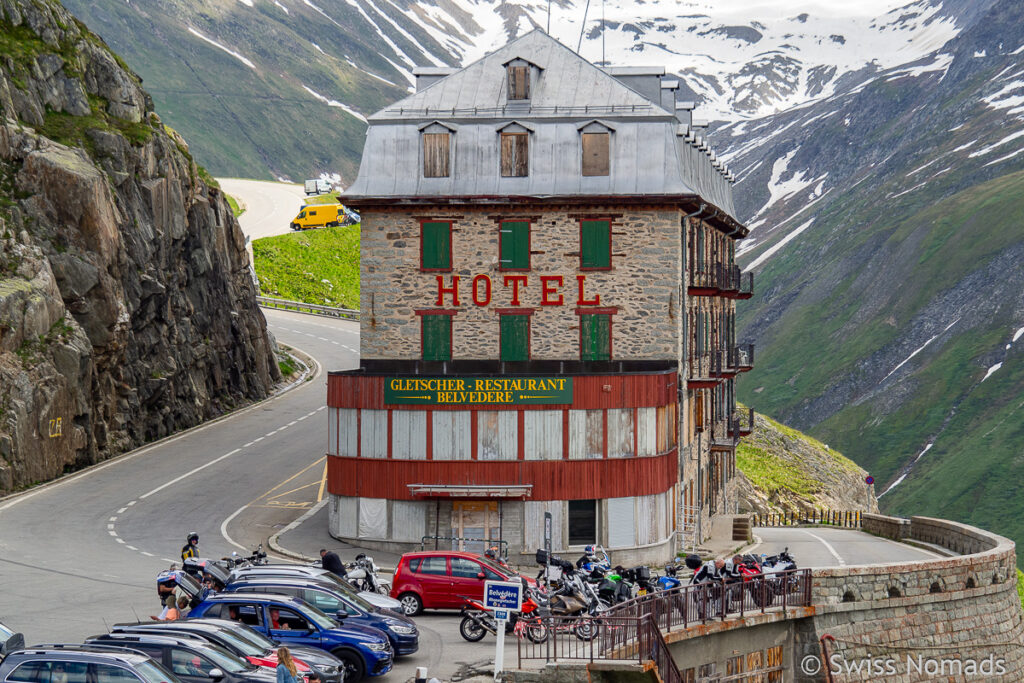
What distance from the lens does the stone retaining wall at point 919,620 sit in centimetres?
3612

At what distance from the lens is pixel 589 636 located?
91.7 feet

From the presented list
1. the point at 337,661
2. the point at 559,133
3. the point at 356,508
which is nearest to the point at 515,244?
the point at 559,133

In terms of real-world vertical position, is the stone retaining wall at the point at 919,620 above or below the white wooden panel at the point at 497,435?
below

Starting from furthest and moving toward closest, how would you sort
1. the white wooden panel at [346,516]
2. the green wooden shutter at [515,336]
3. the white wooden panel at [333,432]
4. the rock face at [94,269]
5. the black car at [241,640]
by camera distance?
the rock face at [94,269], the green wooden shutter at [515,336], the white wooden panel at [333,432], the white wooden panel at [346,516], the black car at [241,640]

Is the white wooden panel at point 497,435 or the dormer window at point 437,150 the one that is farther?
the dormer window at point 437,150

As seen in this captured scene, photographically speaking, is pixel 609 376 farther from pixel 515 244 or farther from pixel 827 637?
pixel 827 637

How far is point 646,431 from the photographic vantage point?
1698 inches

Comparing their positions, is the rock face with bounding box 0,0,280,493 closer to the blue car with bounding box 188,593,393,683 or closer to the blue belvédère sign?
the blue car with bounding box 188,593,393,683

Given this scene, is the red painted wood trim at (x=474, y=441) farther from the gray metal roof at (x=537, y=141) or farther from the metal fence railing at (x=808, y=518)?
the metal fence railing at (x=808, y=518)

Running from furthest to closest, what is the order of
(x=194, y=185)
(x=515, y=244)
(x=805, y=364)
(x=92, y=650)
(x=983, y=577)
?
1. (x=805, y=364)
2. (x=194, y=185)
3. (x=515, y=244)
4. (x=983, y=577)
5. (x=92, y=650)

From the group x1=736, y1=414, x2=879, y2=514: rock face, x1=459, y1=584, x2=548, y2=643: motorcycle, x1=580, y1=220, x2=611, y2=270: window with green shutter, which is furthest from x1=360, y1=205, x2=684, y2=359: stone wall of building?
x1=736, y1=414, x2=879, y2=514: rock face

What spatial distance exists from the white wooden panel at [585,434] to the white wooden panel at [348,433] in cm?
703

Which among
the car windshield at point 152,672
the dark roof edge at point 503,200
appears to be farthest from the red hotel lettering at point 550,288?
the car windshield at point 152,672

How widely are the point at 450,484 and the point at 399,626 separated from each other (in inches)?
571
